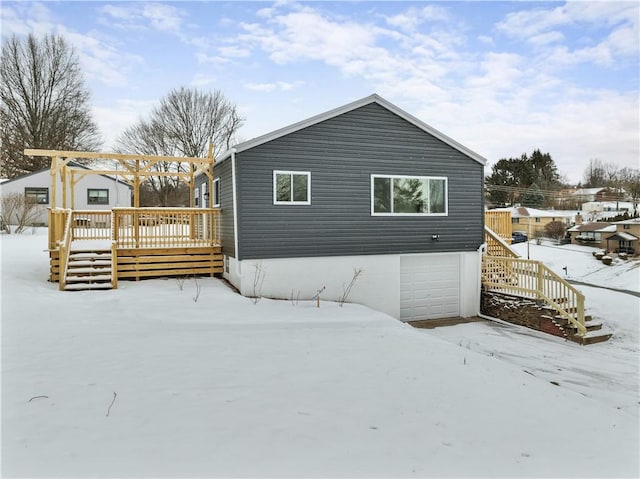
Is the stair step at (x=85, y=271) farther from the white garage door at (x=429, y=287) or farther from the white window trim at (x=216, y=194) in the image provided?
the white garage door at (x=429, y=287)

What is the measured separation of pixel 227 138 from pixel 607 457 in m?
32.3

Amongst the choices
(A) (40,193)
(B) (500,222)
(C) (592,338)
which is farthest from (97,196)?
(C) (592,338)

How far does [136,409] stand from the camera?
12.0 feet

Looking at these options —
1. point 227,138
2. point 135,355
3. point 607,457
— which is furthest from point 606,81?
point 227,138

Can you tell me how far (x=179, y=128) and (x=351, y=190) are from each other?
2478cm

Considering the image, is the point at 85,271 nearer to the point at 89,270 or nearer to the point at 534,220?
the point at 89,270

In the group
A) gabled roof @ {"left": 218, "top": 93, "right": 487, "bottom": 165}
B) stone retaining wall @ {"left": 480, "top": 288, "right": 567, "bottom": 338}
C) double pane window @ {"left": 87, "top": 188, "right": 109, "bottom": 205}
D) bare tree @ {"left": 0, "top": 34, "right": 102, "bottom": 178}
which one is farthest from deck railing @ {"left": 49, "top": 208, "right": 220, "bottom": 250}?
bare tree @ {"left": 0, "top": 34, "right": 102, "bottom": 178}

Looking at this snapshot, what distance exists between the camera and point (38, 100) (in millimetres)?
29766

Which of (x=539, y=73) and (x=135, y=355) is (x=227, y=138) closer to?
(x=539, y=73)

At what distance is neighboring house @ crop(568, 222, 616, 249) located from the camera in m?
30.7

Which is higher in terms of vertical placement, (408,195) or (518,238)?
(408,195)

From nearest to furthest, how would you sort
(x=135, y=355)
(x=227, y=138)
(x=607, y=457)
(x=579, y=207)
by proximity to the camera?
(x=607, y=457), (x=135, y=355), (x=227, y=138), (x=579, y=207)

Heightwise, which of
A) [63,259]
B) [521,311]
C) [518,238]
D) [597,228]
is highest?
[597,228]

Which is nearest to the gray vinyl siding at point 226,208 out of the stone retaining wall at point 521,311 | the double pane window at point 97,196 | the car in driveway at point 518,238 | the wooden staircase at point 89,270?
the wooden staircase at point 89,270
